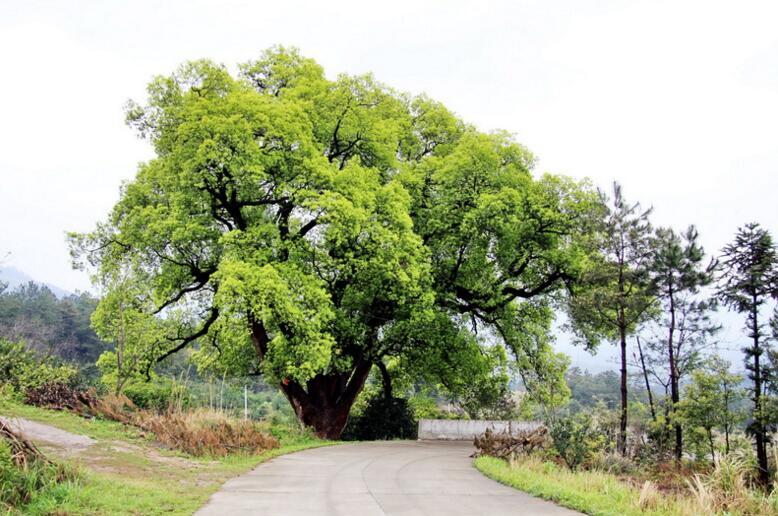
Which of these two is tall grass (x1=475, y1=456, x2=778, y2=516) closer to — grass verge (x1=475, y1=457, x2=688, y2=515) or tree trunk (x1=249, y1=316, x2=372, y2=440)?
grass verge (x1=475, y1=457, x2=688, y2=515)

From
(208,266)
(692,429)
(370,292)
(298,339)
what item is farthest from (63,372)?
(692,429)

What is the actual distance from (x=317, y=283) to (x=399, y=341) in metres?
5.48

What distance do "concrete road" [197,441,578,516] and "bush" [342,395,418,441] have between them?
1096 centimetres

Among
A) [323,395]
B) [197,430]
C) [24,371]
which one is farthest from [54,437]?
[323,395]

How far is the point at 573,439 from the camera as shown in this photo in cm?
1475

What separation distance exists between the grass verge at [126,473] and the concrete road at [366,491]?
0.47 m

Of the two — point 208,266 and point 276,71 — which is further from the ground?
point 276,71

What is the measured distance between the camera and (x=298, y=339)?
1891 cm

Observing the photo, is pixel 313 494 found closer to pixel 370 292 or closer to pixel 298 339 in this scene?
pixel 298 339

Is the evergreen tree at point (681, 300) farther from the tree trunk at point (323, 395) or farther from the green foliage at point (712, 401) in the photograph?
the tree trunk at point (323, 395)

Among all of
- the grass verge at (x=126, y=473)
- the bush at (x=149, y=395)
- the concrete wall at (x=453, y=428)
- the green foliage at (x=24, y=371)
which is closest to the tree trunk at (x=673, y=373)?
the concrete wall at (x=453, y=428)

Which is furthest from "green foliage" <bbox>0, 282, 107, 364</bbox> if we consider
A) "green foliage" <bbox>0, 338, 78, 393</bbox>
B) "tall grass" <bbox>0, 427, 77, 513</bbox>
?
"tall grass" <bbox>0, 427, 77, 513</bbox>

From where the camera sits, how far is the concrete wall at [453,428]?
26.4 meters

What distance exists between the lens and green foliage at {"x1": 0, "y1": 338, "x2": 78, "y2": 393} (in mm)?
17922
